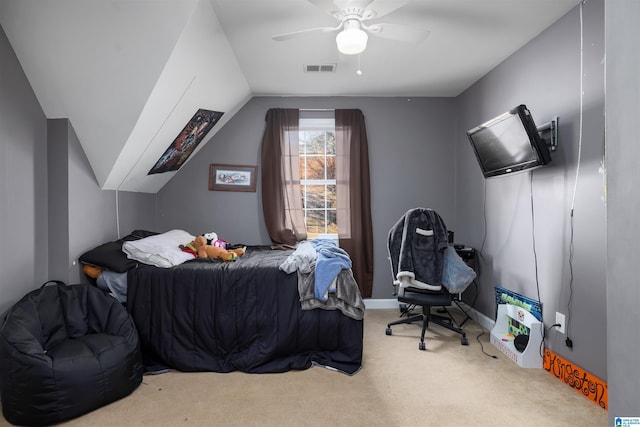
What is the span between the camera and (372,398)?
2.22 m

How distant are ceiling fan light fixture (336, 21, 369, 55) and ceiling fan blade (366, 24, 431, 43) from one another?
0.35ft

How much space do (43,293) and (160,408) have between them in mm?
1035

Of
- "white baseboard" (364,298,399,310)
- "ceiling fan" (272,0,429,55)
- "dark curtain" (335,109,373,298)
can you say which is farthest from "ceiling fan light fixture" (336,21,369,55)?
"white baseboard" (364,298,399,310)

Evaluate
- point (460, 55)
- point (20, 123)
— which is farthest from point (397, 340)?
point (20, 123)

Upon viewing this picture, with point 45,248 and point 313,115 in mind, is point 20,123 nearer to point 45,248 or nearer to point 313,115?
point 45,248

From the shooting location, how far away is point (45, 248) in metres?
2.48

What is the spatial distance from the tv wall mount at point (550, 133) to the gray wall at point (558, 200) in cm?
4

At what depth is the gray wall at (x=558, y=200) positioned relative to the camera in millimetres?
2215

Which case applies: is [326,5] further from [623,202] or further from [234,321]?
[234,321]

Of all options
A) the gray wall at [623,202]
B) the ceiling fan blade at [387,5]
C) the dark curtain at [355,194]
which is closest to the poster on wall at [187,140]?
the dark curtain at [355,194]

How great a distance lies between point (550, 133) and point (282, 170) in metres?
2.58

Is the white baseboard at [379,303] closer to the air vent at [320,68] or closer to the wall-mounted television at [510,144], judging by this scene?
the wall-mounted television at [510,144]

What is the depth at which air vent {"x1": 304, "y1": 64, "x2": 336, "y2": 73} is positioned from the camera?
3324 millimetres

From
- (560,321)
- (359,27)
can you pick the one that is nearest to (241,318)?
(359,27)
